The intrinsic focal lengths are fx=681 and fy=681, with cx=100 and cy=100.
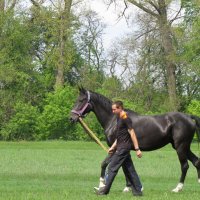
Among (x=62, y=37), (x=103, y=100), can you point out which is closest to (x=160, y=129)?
(x=103, y=100)

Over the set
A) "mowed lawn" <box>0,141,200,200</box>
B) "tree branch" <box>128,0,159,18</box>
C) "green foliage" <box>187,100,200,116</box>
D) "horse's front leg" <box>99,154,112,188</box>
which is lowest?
"green foliage" <box>187,100,200,116</box>

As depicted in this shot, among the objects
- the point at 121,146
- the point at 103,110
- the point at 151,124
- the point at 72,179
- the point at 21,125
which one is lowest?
the point at 21,125

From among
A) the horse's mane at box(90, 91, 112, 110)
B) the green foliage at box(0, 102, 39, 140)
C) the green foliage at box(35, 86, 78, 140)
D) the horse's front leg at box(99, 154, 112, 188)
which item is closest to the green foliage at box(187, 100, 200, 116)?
the green foliage at box(35, 86, 78, 140)

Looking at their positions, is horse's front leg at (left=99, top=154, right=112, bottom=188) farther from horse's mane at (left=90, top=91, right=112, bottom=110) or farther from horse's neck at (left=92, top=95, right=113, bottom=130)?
horse's mane at (left=90, top=91, right=112, bottom=110)

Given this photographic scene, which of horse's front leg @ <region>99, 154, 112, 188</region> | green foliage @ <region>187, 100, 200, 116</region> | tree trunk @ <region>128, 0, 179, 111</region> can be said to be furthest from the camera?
tree trunk @ <region>128, 0, 179, 111</region>

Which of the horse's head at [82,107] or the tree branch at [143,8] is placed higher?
the tree branch at [143,8]

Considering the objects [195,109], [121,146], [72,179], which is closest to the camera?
[121,146]

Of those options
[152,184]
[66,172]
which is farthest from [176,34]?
[152,184]

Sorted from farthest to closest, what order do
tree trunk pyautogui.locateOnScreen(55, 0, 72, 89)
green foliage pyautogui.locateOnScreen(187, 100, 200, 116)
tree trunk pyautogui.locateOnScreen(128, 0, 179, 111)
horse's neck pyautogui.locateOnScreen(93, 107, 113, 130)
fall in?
tree trunk pyautogui.locateOnScreen(55, 0, 72, 89), tree trunk pyautogui.locateOnScreen(128, 0, 179, 111), green foliage pyautogui.locateOnScreen(187, 100, 200, 116), horse's neck pyautogui.locateOnScreen(93, 107, 113, 130)

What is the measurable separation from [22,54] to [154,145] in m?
41.1

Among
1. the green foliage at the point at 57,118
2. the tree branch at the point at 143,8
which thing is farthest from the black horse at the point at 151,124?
the tree branch at the point at 143,8

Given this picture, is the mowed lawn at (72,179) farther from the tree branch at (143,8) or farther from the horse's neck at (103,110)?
the tree branch at (143,8)

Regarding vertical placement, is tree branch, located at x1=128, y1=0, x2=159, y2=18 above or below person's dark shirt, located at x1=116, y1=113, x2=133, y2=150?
above

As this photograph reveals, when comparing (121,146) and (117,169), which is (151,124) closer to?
(121,146)
